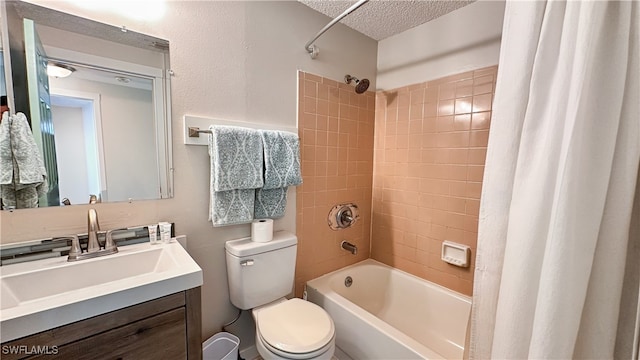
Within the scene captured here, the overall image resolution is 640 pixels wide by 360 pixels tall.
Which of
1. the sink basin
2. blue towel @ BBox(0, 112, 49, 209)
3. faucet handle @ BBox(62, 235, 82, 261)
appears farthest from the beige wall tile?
blue towel @ BBox(0, 112, 49, 209)

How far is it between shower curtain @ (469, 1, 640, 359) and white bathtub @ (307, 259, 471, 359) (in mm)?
810

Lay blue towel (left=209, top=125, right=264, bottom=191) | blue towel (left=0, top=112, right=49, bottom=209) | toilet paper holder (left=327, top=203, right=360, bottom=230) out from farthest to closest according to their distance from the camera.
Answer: toilet paper holder (left=327, top=203, right=360, bottom=230) < blue towel (left=209, top=125, right=264, bottom=191) < blue towel (left=0, top=112, right=49, bottom=209)

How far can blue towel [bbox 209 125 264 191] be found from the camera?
4.22 feet

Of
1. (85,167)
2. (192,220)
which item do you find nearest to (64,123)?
(85,167)

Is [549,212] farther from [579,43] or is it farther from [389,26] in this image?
[389,26]

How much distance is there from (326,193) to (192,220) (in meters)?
0.92

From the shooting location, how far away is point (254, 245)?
1.42 m

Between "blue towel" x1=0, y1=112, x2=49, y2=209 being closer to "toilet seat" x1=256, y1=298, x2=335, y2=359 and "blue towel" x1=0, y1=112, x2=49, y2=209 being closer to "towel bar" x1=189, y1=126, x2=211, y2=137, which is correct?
"towel bar" x1=189, y1=126, x2=211, y2=137

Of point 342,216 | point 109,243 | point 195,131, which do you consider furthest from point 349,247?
point 109,243

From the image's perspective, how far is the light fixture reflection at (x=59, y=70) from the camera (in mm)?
999

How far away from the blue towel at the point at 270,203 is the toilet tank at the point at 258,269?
0.15 meters

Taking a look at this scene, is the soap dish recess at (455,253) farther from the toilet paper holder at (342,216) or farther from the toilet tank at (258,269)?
the toilet tank at (258,269)

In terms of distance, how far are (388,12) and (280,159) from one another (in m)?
1.25

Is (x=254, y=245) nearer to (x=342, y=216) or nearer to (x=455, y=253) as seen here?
(x=342, y=216)
